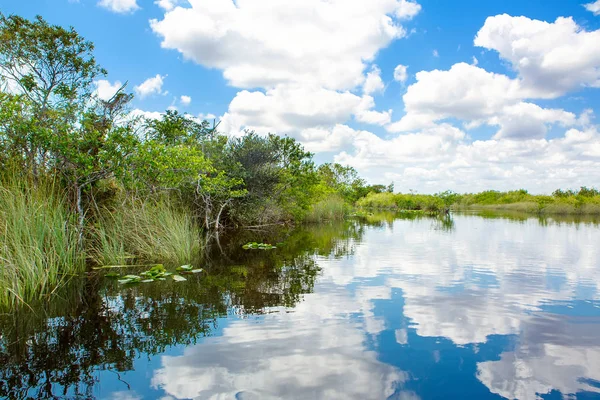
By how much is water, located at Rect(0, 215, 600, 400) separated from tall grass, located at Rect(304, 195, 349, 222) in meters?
21.7

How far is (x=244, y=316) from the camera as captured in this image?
6.21m

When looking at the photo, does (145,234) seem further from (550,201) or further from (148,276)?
(550,201)

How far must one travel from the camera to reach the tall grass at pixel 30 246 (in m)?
6.33

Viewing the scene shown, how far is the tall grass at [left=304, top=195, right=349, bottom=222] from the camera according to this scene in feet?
103

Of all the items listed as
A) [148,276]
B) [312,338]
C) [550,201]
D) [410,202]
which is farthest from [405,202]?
[312,338]

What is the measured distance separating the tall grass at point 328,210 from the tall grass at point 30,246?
22407mm

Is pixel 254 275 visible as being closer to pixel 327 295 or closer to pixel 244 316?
pixel 327 295

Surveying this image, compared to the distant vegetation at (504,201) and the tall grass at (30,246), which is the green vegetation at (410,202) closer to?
the distant vegetation at (504,201)

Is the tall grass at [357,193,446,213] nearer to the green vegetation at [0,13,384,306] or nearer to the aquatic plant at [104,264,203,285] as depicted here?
the green vegetation at [0,13,384,306]

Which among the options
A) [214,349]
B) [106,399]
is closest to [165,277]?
[214,349]

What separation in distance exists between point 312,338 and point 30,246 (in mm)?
5293

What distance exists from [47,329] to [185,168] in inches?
309

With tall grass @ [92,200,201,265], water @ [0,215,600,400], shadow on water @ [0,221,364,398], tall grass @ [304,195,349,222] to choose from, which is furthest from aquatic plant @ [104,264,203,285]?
tall grass @ [304,195,349,222]

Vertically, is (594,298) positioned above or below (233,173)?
below
